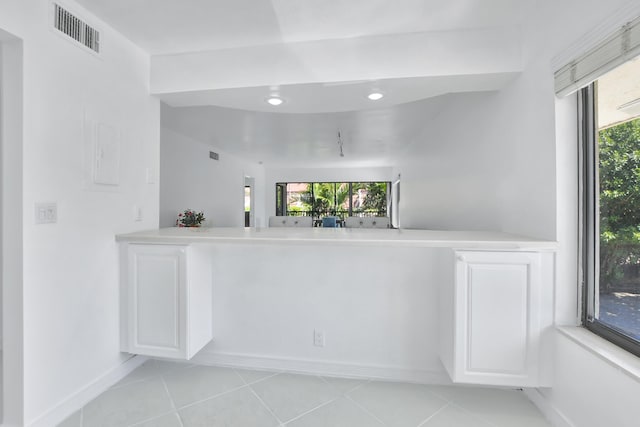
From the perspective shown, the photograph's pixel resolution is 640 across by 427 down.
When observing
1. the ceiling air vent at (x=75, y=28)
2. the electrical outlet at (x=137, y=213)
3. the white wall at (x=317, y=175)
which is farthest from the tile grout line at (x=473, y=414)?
the white wall at (x=317, y=175)

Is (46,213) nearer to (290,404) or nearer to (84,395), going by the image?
(84,395)

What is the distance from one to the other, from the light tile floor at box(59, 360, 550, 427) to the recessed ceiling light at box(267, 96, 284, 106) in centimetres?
198

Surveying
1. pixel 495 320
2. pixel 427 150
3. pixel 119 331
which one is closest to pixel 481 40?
pixel 495 320

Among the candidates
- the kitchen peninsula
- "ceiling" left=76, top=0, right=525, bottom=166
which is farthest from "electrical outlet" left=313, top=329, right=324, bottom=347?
"ceiling" left=76, top=0, right=525, bottom=166

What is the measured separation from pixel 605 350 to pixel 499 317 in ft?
1.38

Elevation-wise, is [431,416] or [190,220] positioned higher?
[190,220]

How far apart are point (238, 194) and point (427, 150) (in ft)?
14.4

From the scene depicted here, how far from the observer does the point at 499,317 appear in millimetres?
1656

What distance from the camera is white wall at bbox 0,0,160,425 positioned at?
1.52m

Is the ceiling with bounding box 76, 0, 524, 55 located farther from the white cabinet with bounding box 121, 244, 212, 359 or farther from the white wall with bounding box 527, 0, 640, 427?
the white cabinet with bounding box 121, 244, 212, 359

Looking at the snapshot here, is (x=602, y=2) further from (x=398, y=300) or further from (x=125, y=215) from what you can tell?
(x=125, y=215)

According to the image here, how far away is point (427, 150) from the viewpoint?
4242 millimetres

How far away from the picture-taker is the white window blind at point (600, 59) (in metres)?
1.13

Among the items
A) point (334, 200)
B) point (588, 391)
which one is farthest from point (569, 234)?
point (334, 200)
